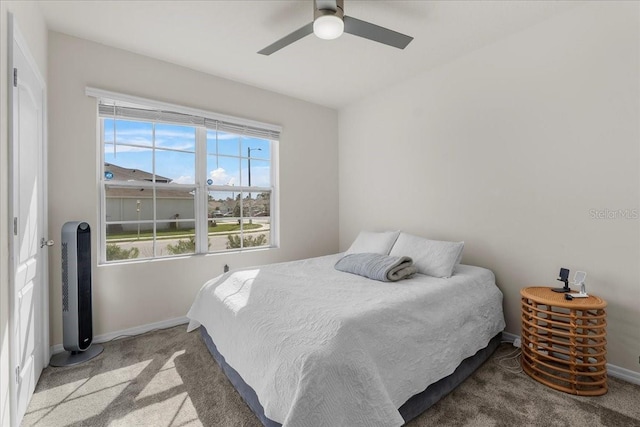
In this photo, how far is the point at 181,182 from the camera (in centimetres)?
314

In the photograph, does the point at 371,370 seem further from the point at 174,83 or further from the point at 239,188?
the point at 174,83

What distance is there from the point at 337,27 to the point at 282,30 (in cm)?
79

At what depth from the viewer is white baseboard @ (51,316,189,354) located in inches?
96.2

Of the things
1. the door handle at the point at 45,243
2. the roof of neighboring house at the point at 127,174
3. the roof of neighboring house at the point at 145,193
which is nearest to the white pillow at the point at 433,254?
the roof of neighboring house at the point at 145,193

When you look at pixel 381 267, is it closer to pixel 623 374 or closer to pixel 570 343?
pixel 570 343

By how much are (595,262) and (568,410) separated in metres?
1.05

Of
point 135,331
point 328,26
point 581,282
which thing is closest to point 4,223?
point 135,331

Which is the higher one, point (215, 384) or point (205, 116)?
point (205, 116)

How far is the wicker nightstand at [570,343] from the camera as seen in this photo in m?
1.87

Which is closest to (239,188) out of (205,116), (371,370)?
(205,116)

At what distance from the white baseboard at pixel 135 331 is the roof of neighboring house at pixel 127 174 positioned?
55.6 inches

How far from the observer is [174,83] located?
118 inches

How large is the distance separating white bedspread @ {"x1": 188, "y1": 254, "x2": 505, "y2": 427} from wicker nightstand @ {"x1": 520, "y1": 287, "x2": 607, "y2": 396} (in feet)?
0.93

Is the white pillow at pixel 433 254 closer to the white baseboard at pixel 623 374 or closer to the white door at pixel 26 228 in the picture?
the white baseboard at pixel 623 374
